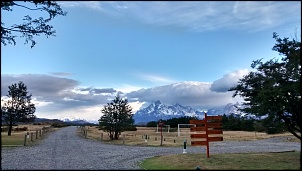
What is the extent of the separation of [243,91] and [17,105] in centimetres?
3817

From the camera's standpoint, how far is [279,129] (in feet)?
61.0

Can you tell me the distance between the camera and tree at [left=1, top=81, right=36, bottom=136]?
4697 cm

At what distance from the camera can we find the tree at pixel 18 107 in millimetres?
46969

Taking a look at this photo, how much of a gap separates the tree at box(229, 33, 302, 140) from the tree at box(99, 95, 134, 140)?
2109cm

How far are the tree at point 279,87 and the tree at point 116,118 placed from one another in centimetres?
2109

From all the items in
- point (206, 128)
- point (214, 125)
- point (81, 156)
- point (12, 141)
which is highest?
point (214, 125)

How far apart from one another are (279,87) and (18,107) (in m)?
41.6

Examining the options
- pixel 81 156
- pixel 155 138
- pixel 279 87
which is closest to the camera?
pixel 279 87

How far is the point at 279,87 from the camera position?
14.9 metres

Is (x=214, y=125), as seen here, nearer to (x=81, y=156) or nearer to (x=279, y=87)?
(x=279, y=87)

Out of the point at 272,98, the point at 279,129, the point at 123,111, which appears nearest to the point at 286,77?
the point at 272,98

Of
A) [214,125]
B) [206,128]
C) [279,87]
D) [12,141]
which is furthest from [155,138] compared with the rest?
[279,87]

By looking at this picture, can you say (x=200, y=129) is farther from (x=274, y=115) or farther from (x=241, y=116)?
(x=274, y=115)

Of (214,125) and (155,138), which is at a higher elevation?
(214,125)
